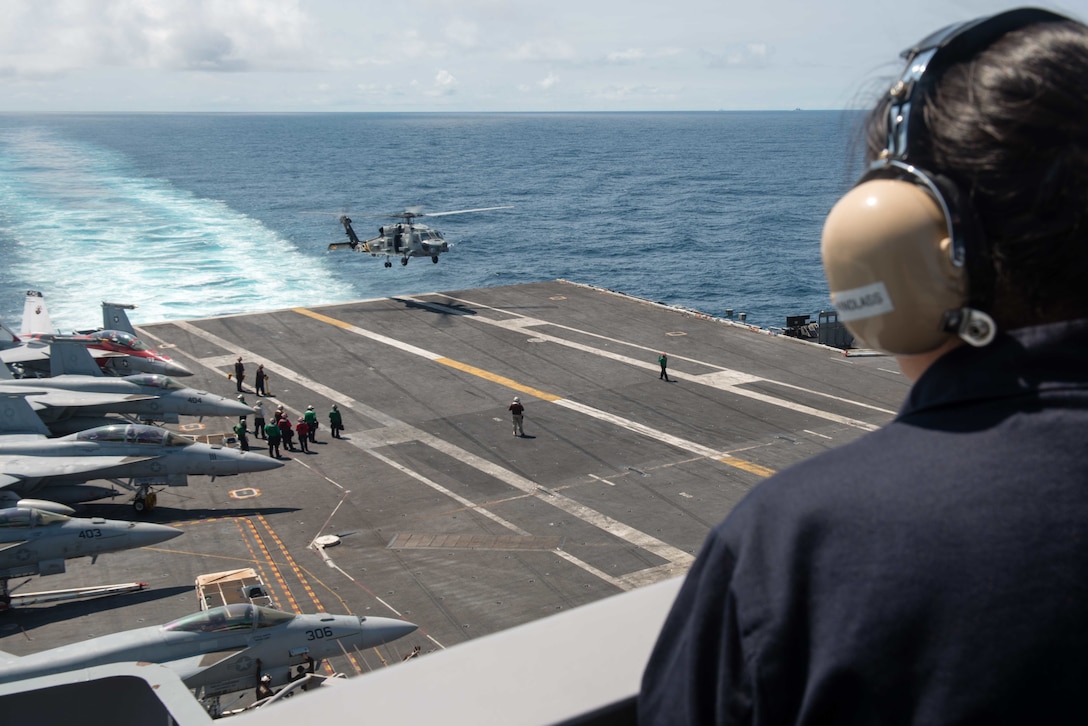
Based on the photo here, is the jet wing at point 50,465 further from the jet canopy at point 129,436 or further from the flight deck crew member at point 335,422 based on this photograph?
the flight deck crew member at point 335,422

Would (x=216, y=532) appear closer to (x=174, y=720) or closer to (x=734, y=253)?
(x=174, y=720)

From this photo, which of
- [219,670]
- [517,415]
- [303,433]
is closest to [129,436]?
[303,433]

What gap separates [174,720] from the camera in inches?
153

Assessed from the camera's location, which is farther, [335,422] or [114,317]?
[114,317]

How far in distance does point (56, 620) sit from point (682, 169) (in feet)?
510

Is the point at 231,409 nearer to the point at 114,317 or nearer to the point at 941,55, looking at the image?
the point at 114,317

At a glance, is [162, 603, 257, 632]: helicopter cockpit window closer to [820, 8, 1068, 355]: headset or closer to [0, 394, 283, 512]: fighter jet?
[0, 394, 283, 512]: fighter jet

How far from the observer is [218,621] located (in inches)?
675

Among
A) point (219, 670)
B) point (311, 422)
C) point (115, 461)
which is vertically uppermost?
point (115, 461)

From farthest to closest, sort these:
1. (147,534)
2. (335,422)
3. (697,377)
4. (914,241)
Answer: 1. (697,377)
2. (335,422)
3. (147,534)
4. (914,241)

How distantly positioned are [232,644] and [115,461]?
11597 mm

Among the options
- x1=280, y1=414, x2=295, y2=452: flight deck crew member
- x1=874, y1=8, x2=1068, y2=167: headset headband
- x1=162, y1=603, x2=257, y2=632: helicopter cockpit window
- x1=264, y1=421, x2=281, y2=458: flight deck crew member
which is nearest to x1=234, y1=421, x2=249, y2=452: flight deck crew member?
x1=264, y1=421, x2=281, y2=458: flight deck crew member

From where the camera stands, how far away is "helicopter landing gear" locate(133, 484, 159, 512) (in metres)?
27.1

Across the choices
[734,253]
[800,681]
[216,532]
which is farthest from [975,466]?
[734,253]
